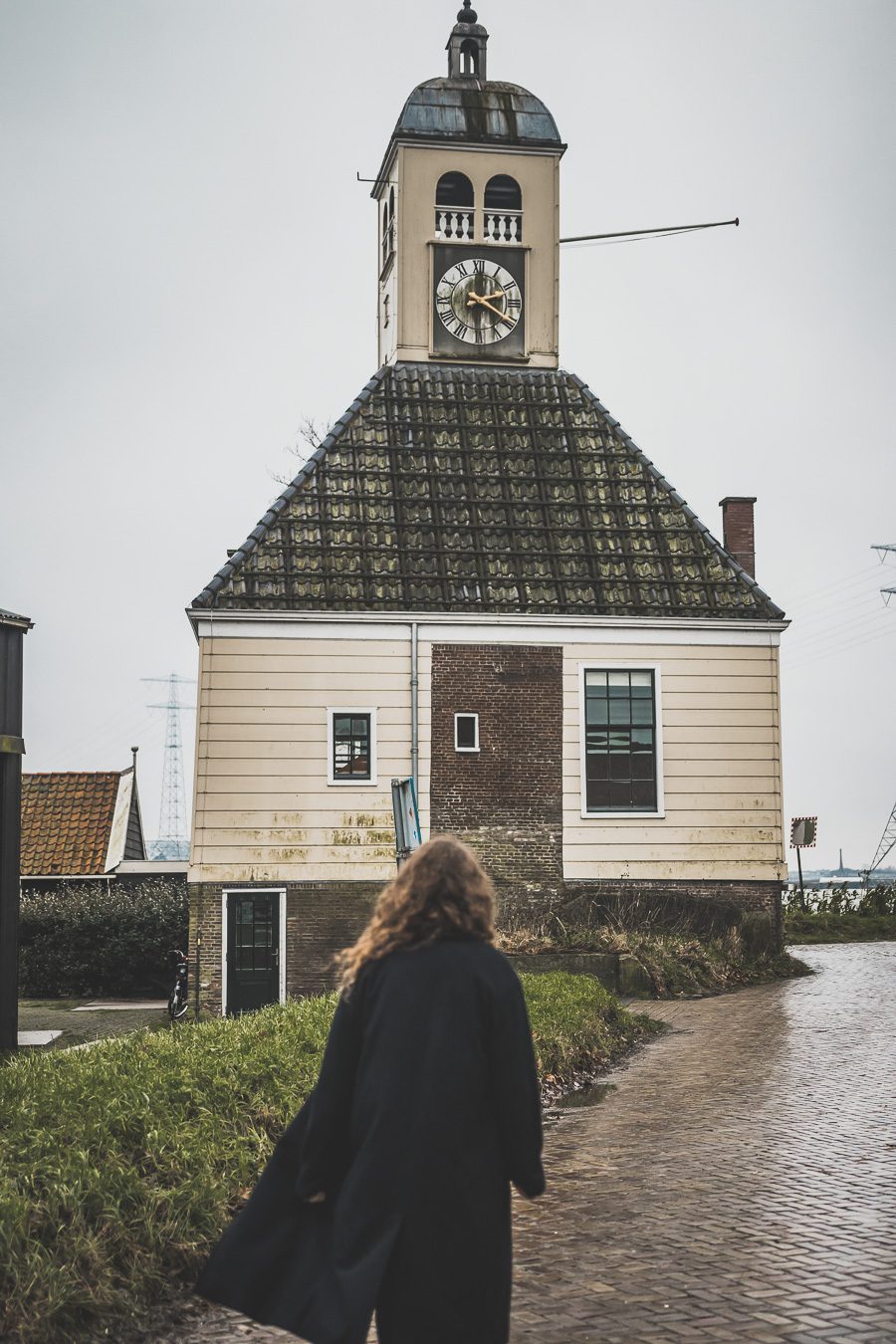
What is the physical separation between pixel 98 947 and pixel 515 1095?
2626cm

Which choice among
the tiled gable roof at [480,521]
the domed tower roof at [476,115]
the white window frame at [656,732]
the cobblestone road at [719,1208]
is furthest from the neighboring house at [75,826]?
the cobblestone road at [719,1208]

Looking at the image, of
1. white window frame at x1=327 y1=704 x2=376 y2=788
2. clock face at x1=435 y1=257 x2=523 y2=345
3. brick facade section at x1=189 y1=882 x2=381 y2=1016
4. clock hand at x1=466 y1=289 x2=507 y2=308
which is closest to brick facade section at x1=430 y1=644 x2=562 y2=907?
white window frame at x1=327 y1=704 x2=376 y2=788

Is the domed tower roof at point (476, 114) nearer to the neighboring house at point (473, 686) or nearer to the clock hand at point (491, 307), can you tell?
the clock hand at point (491, 307)

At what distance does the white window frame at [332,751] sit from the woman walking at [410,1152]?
62.1 feet

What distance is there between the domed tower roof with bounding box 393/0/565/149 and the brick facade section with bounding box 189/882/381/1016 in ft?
47.4

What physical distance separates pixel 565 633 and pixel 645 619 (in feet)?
4.58

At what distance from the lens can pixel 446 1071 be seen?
5027mm

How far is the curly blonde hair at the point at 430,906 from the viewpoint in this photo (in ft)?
17.4

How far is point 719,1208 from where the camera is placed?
364 inches

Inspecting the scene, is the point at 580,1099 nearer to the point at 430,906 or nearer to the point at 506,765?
the point at 430,906

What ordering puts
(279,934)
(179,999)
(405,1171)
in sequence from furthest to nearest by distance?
(179,999) → (279,934) → (405,1171)

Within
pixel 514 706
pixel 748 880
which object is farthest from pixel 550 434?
pixel 748 880

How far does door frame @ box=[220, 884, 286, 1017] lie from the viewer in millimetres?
23484

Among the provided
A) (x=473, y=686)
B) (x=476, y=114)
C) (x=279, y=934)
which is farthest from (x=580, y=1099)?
(x=476, y=114)
